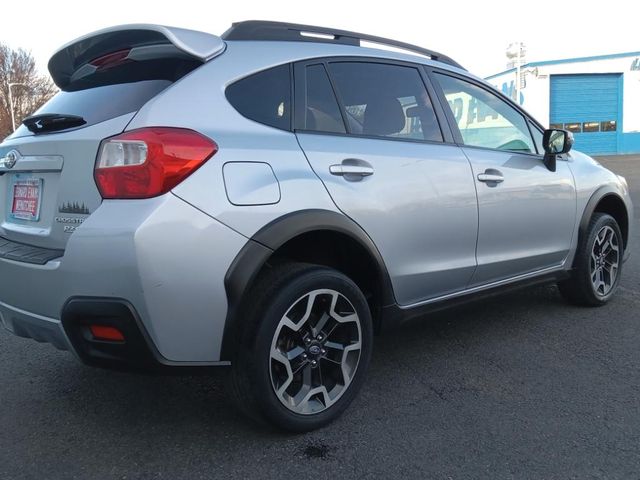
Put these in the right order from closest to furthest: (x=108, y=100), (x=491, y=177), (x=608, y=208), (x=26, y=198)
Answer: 1. (x=108, y=100)
2. (x=26, y=198)
3. (x=491, y=177)
4. (x=608, y=208)

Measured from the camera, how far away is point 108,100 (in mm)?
2635

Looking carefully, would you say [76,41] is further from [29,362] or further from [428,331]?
[428,331]

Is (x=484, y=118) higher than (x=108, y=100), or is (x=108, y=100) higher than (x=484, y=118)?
(x=108, y=100)

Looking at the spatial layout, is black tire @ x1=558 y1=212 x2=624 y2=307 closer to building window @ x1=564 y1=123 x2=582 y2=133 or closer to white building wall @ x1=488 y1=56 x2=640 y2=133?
white building wall @ x1=488 y1=56 x2=640 y2=133

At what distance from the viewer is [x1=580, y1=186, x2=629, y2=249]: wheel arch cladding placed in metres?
4.43

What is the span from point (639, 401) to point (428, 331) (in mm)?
1486

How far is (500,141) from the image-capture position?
398cm

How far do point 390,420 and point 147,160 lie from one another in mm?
1667

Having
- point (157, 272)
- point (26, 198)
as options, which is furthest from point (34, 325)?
point (157, 272)

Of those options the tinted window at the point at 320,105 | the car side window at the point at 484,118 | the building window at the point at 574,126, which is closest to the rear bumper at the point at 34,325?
the tinted window at the point at 320,105

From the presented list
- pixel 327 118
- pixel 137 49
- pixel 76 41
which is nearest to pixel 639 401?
pixel 327 118

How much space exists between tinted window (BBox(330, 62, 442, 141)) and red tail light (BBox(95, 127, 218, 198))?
99 centimetres

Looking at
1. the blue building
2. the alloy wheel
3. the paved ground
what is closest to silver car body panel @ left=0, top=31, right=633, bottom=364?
the paved ground

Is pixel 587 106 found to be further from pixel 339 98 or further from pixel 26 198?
pixel 26 198
